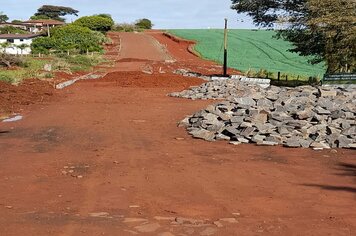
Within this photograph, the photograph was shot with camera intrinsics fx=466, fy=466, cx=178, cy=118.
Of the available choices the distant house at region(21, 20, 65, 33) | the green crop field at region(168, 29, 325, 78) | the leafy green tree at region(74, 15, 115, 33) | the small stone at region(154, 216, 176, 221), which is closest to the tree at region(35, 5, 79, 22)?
the distant house at region(21, 20, 65, 33)

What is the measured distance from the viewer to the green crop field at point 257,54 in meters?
44.7

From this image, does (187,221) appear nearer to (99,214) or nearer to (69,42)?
(99,214)

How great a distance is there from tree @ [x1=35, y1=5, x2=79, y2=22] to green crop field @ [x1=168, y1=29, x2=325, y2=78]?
149ft

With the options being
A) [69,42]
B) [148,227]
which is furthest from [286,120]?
[69,42]

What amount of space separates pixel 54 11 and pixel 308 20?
314 ft

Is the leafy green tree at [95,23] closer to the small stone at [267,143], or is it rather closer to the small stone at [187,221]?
the small stone at [267,143]

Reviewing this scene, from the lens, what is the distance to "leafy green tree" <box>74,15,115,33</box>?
73.2 meters

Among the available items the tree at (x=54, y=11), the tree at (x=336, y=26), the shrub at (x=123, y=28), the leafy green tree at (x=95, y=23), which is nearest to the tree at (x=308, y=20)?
the tree at (x=336, y=26)

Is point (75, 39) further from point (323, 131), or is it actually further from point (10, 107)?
point (323, 131)

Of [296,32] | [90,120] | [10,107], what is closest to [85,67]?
[296,32]

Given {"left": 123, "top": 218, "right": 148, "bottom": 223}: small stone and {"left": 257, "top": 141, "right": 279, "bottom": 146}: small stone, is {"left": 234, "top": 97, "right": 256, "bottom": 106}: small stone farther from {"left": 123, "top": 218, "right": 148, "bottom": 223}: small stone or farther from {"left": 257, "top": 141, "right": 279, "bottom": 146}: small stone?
{"left": 123, "top": 218, "right": 148, "bottom": 223}: small stone

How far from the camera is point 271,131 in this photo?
38.8ft

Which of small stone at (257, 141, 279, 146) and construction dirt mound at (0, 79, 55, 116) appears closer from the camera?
small stone at (257, 141, 279, 146)

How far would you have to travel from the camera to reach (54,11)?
111188mm
